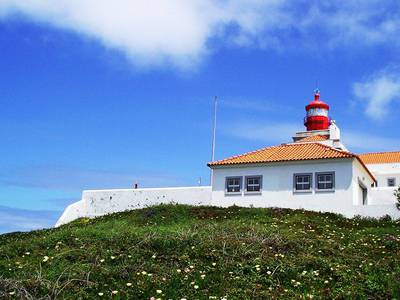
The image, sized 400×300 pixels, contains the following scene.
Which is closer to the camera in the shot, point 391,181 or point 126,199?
point 126,199

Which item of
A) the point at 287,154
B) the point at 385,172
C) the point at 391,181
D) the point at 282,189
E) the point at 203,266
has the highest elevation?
the point at 385,172

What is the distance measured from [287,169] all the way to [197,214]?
23.8ft

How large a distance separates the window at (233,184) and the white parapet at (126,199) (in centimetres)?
130

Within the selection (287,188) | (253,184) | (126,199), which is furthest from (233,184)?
(126,199)

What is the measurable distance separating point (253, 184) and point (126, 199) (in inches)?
347

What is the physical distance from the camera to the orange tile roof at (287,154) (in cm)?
3145

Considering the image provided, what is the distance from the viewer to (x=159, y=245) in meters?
15.1

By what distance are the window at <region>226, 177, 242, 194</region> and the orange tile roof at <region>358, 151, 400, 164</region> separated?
2019 cm

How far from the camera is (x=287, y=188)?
32.0 metres

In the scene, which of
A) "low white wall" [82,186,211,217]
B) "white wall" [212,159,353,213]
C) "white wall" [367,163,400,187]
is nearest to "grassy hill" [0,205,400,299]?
"white wall" [212,159,353,213]

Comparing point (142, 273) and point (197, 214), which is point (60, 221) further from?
point (142, 273)

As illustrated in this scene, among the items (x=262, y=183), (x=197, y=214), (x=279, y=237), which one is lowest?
(x=279, y=237)

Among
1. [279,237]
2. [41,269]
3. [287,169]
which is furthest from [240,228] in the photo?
[287,169]

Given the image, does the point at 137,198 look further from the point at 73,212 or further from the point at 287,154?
the point at 287,154
